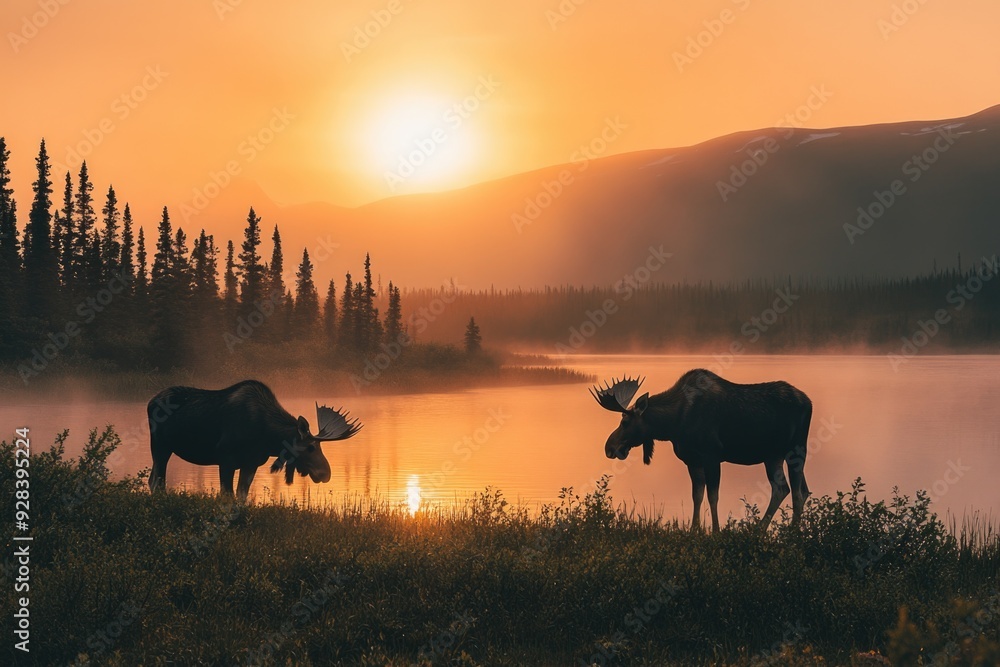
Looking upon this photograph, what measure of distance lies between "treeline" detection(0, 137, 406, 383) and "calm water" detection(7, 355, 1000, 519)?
45.0ft

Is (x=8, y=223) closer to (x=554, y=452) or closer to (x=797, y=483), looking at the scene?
(x=554, y=452)

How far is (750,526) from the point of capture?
1297cm

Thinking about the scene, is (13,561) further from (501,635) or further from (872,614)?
(872,614)

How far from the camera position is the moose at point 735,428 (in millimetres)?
16172

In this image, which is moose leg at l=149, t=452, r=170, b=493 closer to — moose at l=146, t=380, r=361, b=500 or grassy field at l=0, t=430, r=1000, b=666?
moose at l=146, t=380, r=361, b=500

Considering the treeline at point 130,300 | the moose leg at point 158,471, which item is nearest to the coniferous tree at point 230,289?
the treeline at point 130,300

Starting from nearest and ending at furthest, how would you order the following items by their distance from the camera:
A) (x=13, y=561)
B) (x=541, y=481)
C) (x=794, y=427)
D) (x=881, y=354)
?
1. (x=13, y=561)
2. (x=794, y=427)
3. (x=541, y=481)
4. (x=881, y=354)

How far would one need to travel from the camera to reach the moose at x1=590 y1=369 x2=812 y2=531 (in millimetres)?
16172

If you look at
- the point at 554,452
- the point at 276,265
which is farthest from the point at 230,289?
the point at 554,452

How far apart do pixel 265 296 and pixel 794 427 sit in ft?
273

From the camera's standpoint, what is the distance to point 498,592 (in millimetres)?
10945

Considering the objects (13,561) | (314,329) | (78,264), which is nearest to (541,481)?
(13,561)

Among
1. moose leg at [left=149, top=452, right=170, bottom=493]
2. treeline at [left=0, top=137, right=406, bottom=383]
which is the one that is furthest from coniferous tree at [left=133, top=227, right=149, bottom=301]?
moose leg at [left=149, top=452, right=170, bottom=493]

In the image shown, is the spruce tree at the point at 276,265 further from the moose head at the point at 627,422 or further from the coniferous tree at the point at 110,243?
the moose head at the point at 627,422
